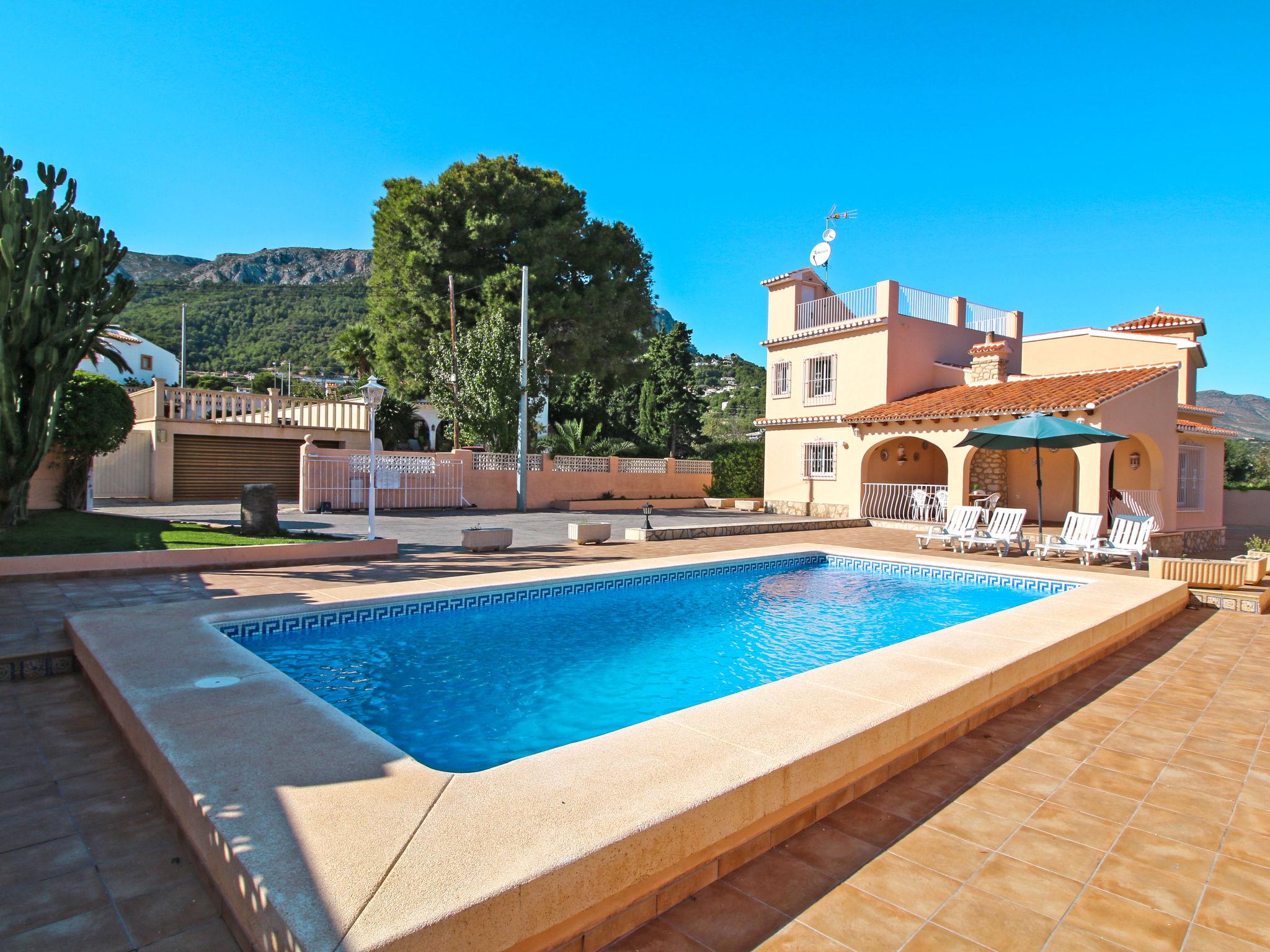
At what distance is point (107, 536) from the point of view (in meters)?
10.5

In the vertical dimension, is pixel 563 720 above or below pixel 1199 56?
below

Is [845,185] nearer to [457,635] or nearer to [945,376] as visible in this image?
[945,376]

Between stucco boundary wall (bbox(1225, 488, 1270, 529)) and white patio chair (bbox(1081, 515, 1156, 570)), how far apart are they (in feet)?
64.5

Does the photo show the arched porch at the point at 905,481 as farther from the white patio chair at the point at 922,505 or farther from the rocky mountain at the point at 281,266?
the rocky mountain at the point at 281,266

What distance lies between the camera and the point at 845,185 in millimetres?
26656

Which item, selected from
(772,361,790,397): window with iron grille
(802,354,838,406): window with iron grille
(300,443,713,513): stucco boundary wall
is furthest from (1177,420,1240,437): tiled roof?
(300,443,713,513): stucco boundary wall

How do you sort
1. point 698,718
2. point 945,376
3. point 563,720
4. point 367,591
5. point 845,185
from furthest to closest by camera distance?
point 845,185, point 945,376, point 367,591, point 563,720, point 698,718

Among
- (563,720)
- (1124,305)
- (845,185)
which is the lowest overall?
(563,720)

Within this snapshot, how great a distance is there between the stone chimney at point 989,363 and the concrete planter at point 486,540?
16205 mm

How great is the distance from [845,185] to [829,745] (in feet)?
90.3

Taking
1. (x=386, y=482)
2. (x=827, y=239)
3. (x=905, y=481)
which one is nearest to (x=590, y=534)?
(x=386, y=482)

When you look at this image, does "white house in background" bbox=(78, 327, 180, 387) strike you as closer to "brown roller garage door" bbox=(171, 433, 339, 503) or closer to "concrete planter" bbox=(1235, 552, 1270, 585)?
"brown roller garage door" bbox=(171, 433, 339, 503)

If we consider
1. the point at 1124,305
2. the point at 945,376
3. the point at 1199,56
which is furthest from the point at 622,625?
the point at 1124,305

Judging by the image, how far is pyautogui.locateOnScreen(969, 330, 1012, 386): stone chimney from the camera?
816 inches
